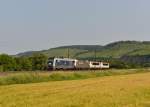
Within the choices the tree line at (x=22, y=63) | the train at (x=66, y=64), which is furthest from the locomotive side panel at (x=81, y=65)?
the tree line at (x=22, y=63)

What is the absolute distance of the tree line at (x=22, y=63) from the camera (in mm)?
95719

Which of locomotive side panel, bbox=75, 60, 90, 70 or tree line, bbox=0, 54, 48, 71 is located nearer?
tree line, bbox=0, 54, 48, 71

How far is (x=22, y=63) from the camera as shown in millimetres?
100000

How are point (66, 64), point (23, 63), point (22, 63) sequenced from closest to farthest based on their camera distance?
point (23, 63), point (22, 63), point (66, 64)

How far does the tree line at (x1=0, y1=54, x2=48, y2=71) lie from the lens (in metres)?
95.7

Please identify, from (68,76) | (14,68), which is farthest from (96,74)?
(14,68)

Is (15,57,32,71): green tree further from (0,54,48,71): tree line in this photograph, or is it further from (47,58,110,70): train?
(47,58,110,70): train

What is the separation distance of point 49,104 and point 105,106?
8.85ft

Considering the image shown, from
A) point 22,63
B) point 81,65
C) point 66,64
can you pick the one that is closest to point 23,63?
point 22,63

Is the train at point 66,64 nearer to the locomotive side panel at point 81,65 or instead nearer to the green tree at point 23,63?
the locomotive side panel at point 81,65

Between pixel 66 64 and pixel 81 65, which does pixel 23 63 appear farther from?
pixel 81 65

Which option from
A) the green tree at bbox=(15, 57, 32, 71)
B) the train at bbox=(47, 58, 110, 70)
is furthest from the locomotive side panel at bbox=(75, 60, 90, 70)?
the green tree at bbox=(15, 57, 32, 71)

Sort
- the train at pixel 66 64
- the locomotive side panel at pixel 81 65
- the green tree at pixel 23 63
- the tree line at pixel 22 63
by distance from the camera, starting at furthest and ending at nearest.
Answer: the locomotive side panel at pixel 81 65
the train at pixel 66 64
the green tree at pixel 23 63
the tree line at pixel 22 63

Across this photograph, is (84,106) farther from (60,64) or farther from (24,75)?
(60,64)
